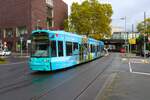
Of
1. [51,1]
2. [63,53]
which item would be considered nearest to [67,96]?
[63,53]

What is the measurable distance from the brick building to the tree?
35.1 ft

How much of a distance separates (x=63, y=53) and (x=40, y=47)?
110 inches

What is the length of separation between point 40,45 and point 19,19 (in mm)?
62948

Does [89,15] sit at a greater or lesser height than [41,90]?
greater

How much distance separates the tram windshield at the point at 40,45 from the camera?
21577 millimetres

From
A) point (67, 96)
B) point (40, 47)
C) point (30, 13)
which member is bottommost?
point (67, 96)

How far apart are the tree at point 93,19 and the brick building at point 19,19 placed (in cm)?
1070

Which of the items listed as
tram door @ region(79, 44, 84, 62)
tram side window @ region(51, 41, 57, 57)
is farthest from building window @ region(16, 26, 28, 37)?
tram side window @ region(51, 41, 57, 57)

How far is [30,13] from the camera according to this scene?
263 ft

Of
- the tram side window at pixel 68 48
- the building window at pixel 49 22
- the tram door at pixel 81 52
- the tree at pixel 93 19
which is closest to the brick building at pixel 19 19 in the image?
the building window at pixel 49 22

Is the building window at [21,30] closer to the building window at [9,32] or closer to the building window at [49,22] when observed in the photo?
the building window at [9,32]

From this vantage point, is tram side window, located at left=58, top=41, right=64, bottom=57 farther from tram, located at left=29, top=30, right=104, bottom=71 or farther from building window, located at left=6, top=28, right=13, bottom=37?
building window, located at left=6, top=28, right=13, bottom=37

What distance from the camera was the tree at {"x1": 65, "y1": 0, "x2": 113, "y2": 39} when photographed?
317ft

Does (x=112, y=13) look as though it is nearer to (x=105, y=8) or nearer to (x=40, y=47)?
(x=105, y=8)
